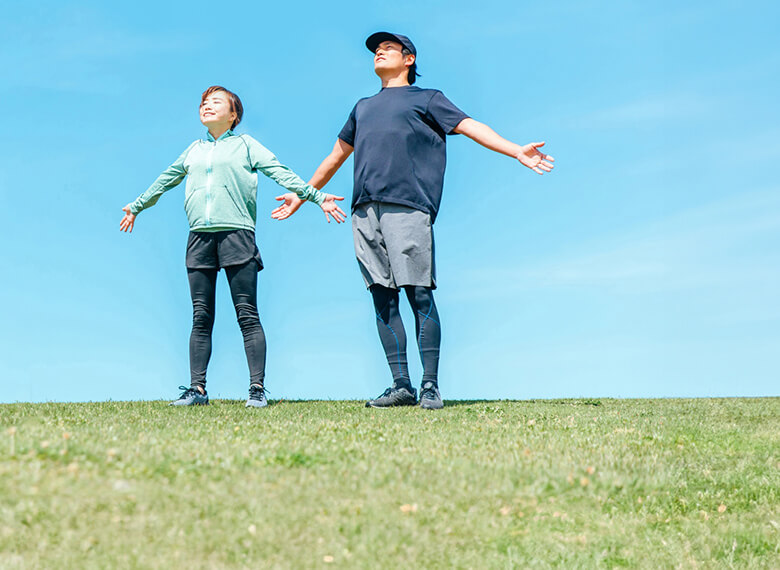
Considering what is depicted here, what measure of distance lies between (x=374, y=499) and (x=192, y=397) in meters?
5.24

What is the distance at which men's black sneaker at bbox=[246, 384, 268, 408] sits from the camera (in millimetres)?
9258

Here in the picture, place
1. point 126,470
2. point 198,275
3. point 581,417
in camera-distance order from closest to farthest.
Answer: point 126,470 → point 581,417 → point 198,275

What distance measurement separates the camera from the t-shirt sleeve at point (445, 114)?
30.1 feet

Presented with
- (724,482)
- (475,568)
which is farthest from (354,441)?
(724,482)

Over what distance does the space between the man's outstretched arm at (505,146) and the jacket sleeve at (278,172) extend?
1868 millimetres

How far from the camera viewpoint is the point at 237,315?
365 inches

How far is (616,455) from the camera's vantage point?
616cm

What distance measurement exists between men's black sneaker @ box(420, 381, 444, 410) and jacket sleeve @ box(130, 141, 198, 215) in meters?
4.02

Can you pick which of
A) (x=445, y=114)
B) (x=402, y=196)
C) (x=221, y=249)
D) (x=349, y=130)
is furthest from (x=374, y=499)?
(x=349, y=130)

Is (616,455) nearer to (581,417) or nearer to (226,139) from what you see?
(581,417)

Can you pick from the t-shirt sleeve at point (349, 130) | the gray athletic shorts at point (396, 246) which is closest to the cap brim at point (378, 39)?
the t-shirt sleeve at point (349, 130)

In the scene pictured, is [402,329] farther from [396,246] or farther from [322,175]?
[322,175]

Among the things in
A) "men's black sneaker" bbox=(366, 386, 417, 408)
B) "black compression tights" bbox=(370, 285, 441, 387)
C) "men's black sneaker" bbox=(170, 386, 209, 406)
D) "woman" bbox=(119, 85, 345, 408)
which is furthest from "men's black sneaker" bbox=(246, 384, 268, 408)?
"black compression tights" bbox=(370, 285, 441, 387)

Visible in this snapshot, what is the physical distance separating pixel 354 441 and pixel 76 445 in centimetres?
202
